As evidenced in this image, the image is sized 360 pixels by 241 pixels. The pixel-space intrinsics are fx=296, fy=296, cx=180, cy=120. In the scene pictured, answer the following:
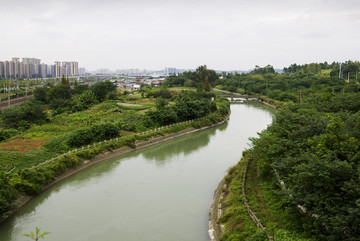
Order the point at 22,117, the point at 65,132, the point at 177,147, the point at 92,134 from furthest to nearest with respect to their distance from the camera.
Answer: the point at 22,117 < the point at 177,147 < the point at 65,132 < the point at 92,134

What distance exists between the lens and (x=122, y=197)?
13.7m

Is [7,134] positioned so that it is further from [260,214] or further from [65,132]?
[260,214]

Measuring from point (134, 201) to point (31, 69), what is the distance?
130 m

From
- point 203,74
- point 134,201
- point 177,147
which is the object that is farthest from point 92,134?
point 203,74

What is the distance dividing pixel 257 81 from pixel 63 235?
66.6 metres

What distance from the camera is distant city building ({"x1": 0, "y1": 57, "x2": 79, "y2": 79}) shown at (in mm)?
101500

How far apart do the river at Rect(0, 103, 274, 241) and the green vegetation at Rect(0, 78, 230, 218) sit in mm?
937

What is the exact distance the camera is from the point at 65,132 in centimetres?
2259

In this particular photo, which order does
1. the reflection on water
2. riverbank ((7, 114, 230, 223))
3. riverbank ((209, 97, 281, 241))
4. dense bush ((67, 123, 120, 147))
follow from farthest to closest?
the reflection on water, dense bush ((67, 123, 120, 147)), riverbank ((7, 114, 230, 223)), riverbank ((209, 97, 281, 241))

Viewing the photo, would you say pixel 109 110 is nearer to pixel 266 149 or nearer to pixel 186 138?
pixel 186 138

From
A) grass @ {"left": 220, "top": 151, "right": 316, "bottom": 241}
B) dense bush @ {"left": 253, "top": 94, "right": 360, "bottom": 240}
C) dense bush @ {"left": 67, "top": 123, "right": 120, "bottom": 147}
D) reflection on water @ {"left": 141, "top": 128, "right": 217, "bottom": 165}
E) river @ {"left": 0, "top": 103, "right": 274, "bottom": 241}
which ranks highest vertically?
dense bush @ {"left": 253, "top": 94, "right": 360, "bottom": 240}

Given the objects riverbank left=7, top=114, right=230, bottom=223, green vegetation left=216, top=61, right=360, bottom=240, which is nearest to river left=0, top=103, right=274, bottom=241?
riverbank left=7, top=114, right=230, bottom=223

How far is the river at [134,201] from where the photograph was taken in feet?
35.3

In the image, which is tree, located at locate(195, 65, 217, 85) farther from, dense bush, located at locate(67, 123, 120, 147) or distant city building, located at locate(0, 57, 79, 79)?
dense bush, located at locate(67, 123, 120, 147)
